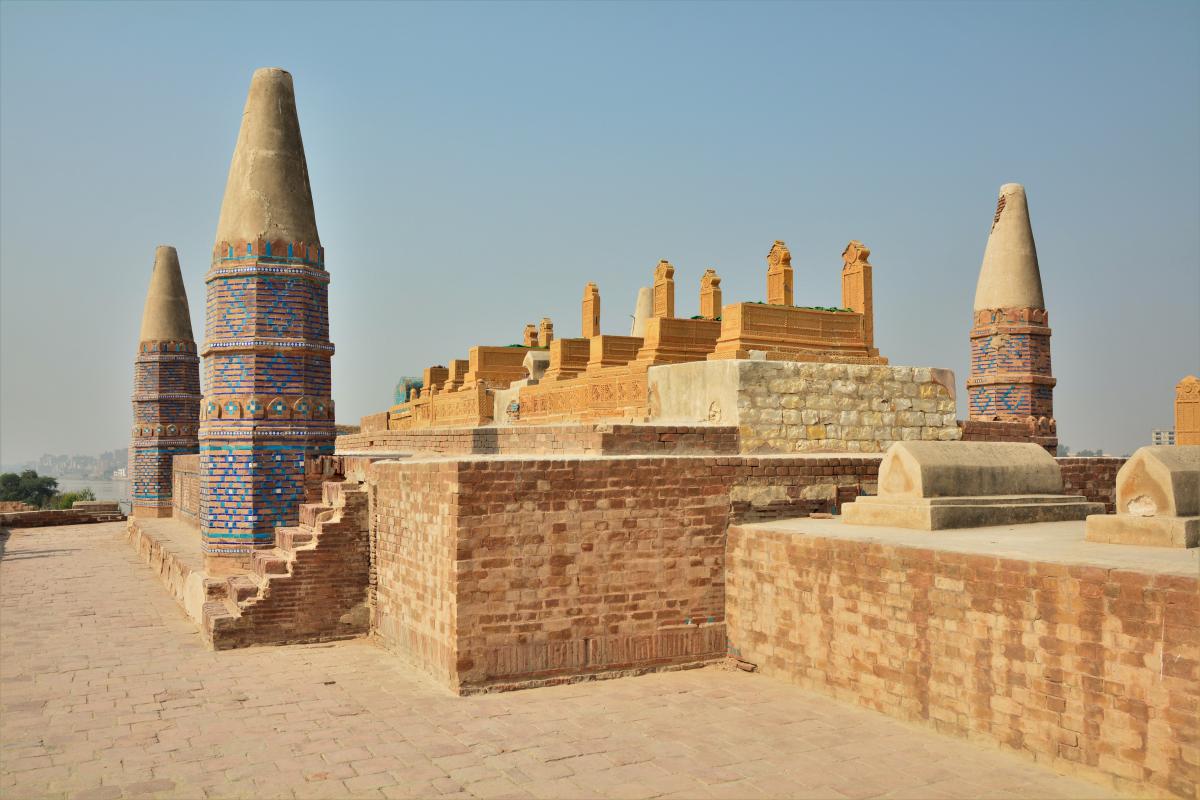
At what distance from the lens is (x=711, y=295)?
14.8 meters

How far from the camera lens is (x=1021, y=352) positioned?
51.1 feet

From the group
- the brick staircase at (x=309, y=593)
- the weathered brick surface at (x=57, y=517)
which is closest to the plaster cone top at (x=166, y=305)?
the weathered brick surface at (x=57, y=517)

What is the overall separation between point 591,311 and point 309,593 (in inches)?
400

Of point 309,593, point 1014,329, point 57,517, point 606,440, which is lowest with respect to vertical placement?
point 57,517

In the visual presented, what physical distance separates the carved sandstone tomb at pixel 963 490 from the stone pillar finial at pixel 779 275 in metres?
5.32

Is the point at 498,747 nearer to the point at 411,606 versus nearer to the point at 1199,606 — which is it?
the point at 411,606

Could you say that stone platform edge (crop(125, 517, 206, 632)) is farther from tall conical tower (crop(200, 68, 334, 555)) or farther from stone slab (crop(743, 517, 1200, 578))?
stone slab (crop(743, 517, 1200, 578))

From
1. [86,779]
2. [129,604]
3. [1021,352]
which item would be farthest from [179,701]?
[1021,352]

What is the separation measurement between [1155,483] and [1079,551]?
27.6 inches

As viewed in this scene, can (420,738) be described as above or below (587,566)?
→ below

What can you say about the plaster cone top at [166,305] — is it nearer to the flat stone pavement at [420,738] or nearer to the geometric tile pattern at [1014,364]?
the flat stone pavement at [420,738]

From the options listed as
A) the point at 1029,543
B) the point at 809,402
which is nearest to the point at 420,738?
the point at 1029,543

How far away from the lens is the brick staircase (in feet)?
27.5

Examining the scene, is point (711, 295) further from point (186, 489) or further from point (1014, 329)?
point (186, 489)
